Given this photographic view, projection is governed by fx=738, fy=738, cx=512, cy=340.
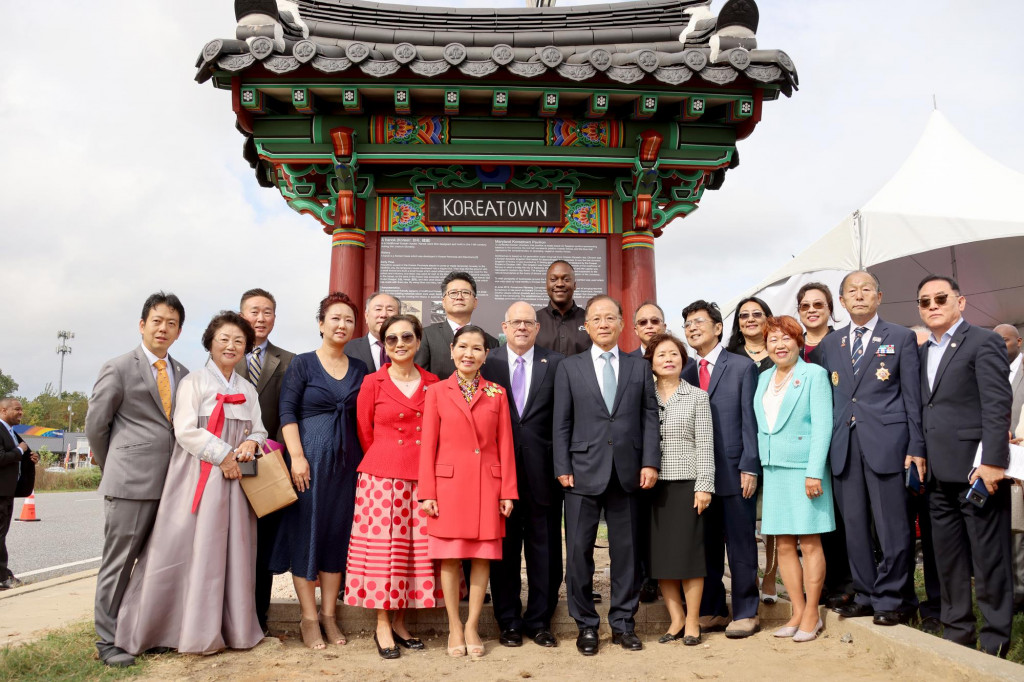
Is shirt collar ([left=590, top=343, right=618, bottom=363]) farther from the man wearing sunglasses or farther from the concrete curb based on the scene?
the concrete curb

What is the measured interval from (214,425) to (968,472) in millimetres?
3901

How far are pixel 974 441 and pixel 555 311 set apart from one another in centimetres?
273

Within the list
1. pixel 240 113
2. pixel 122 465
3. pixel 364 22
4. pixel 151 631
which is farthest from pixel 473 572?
pixel 364 22

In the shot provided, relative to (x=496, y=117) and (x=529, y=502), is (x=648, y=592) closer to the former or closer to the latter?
(x=529, y=502)

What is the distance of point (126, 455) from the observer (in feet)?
12.7

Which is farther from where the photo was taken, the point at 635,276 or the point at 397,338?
the point at 635,276

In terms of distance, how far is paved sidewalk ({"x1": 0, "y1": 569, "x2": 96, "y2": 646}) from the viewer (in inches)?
197

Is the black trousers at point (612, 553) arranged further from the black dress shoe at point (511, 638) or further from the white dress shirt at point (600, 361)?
the white dress shirt at point (600, 361)

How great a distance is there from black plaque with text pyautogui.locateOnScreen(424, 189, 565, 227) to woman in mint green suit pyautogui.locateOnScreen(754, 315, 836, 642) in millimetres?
2884

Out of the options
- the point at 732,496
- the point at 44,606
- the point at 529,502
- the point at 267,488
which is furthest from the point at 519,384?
the point at 44,606

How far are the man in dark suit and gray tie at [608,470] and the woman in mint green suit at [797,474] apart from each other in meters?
0.69

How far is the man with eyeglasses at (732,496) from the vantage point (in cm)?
421

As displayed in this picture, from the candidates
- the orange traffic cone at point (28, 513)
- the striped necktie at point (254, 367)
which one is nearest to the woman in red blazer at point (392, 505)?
the striped necktie at point (254, 367)

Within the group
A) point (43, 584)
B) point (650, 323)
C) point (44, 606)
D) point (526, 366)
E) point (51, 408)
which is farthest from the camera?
point (51, 408)
